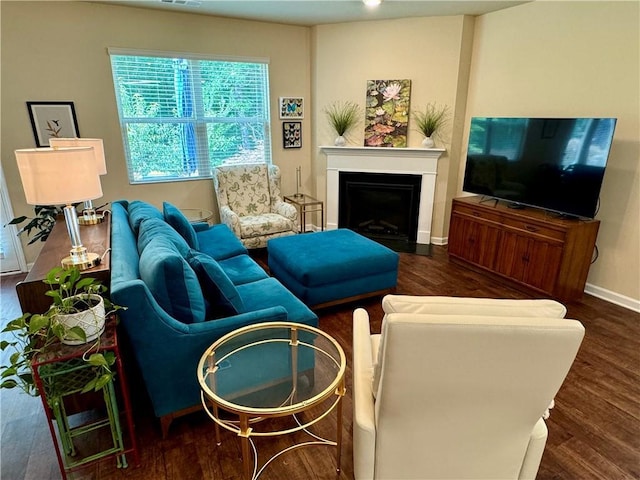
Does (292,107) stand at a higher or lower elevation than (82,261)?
higher

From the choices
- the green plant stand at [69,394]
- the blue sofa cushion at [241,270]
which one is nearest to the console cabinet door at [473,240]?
the blue sofa cushion at [241,270]

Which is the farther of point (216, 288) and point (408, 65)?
point (408, 65)

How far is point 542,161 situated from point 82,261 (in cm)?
352

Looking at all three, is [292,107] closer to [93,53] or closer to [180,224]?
[93,53]

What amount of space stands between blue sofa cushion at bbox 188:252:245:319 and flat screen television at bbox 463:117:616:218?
2.84 metres

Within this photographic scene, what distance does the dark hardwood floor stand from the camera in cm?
171

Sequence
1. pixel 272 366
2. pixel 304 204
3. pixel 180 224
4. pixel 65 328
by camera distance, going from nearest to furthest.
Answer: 1. pixel 65 328
2. pixel 272 366
3. pixel 180 224
4. pixel 304 204

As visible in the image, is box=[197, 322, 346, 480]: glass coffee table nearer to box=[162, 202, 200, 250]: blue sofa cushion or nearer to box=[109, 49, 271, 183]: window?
box=[162, 202, 200, 250]: blue sofa cushion

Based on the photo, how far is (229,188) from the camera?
4.54 m

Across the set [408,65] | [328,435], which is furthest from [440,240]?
[328,435]

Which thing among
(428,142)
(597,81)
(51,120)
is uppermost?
(597,81)

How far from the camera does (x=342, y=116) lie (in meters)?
4.78

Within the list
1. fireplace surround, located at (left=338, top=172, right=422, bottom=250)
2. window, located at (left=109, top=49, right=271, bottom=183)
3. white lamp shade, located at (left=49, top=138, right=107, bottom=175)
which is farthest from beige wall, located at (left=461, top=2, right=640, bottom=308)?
white lamp shade, located at (left=49, top=138, right=107, bottom=175)

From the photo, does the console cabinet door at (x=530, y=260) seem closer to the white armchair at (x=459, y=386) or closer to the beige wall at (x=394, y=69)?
the beige wall at (x=394, y=69)
